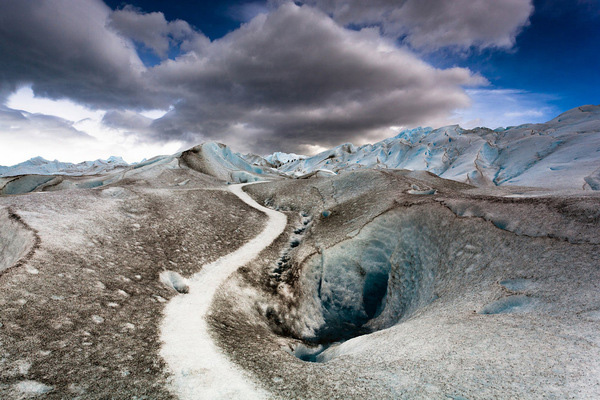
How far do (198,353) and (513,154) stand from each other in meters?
96.1

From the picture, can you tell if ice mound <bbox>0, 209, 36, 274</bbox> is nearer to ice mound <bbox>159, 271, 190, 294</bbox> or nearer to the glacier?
the glacier

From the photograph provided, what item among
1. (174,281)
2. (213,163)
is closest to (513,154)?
(213,163)

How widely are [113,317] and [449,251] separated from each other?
14242mm

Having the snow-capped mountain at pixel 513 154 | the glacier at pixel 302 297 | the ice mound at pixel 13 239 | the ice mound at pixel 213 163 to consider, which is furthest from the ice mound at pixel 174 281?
the snow-capped mountain at pixel 513 154

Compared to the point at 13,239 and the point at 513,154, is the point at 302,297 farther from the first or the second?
the point at 513,154

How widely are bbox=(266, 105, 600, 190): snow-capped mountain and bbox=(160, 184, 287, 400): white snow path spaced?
51.5m

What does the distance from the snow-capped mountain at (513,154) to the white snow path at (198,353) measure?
2028 inches

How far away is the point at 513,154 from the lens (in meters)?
76.6

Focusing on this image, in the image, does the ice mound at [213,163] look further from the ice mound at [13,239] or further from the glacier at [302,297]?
the ice mound at [13,239]

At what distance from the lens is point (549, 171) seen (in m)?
51.2

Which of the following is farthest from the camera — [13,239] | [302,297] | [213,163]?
[213,163]

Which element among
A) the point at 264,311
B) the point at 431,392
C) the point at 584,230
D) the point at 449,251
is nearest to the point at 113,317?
the point at 264,311

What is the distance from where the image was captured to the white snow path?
20.6 feet

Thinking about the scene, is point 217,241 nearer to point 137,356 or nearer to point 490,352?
point 137,356
